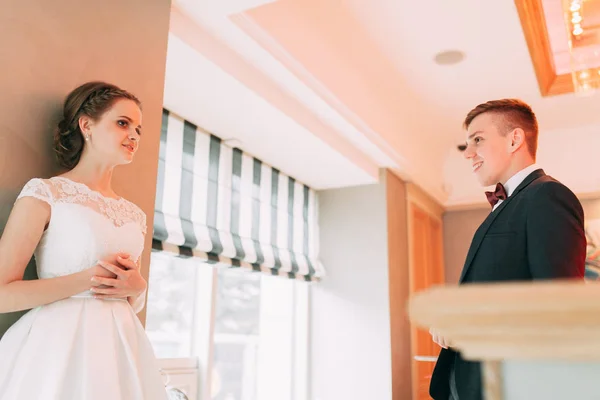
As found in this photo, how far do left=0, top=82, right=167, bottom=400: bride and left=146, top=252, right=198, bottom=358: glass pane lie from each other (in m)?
1.39

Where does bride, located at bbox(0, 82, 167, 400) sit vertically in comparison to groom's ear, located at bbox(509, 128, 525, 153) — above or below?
below

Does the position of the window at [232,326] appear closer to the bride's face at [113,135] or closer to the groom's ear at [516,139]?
the bride's face at [113,135]

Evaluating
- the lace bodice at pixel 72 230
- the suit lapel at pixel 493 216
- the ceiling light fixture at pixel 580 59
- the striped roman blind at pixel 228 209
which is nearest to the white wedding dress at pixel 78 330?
the lace bodice at pixel 72 230

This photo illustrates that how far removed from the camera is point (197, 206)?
3238 mm

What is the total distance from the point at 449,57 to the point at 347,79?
755 mm

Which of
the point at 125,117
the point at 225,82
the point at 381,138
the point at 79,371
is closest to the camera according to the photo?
the point at 79,371

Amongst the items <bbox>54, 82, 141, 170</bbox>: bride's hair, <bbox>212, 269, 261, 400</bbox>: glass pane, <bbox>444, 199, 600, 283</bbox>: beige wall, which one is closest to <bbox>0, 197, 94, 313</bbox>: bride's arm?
<bbox>54, 82, 141, 170</bbox>: bride's hair

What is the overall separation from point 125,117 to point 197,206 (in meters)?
1.62

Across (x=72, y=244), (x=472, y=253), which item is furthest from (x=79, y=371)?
(x=472, y=253)

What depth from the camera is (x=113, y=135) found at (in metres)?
1.60

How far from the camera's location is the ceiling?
250 centimetres

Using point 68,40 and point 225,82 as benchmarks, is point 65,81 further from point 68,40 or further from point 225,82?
point 225,82

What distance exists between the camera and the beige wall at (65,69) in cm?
152

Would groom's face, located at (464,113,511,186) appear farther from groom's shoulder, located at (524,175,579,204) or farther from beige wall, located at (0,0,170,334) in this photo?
beige wall, located at (0,0,170,334)
